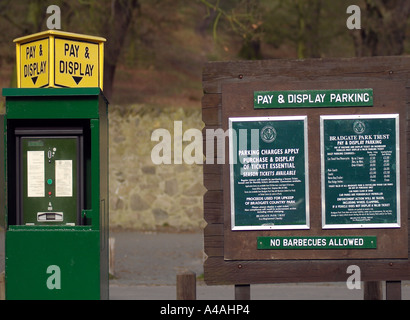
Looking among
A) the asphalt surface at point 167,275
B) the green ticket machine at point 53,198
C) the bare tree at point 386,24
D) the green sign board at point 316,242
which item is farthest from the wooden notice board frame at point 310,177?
the bare tree at point 386,24

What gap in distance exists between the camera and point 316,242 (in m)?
6.54

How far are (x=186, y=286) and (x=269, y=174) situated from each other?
110cm

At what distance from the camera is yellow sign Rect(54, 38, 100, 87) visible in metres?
7.31

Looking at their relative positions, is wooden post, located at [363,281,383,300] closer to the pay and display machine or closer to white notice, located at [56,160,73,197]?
the pay and display machine

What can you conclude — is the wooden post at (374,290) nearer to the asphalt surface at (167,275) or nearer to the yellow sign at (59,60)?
the yellow sign at (59,60)

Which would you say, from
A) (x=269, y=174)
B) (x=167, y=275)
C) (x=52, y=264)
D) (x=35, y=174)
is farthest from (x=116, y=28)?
(x=269, y=174)

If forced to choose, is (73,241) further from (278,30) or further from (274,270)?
(278,30)

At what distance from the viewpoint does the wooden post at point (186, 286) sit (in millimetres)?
6430

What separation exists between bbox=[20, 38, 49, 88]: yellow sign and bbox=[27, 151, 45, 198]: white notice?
659 millimetres

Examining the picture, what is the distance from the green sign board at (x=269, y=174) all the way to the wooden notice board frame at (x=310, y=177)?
6 centimetres

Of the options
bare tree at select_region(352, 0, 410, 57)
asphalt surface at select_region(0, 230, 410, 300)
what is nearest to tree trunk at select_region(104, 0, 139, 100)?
asphalt surface at select_region(0, 230, 410, 300)

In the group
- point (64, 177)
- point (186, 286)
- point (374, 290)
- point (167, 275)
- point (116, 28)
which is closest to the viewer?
point (186, 286)

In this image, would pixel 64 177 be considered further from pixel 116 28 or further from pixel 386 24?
pixel 116 28
